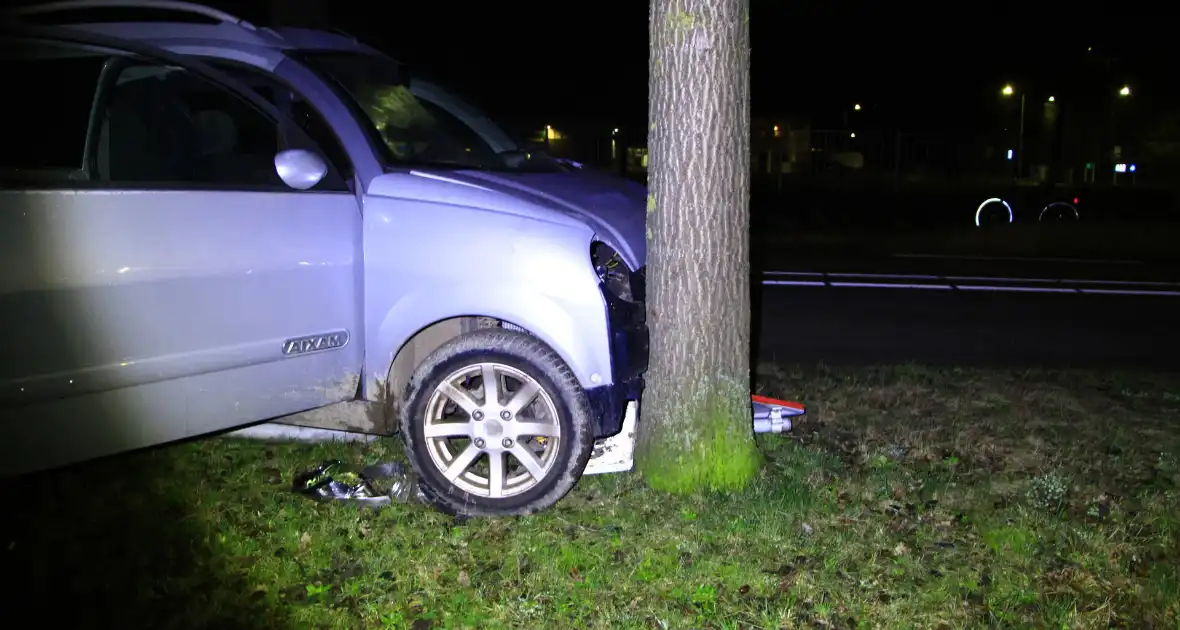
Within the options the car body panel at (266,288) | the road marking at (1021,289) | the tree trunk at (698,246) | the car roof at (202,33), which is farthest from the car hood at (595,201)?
the road marking at (1021,289)

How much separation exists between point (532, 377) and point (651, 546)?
844 millimetres

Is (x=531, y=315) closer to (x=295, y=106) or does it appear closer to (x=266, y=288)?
(x=266, y=288)

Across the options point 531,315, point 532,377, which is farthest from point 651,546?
point 531,315

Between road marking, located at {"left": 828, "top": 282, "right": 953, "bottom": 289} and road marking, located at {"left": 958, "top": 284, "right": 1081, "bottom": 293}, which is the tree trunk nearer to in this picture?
road marking, located at {"left": 828, "top": 282, "right": 953, "bottom": 289}

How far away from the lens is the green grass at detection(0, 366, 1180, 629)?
374 centimetres

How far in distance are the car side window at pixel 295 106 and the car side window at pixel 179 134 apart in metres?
0.12

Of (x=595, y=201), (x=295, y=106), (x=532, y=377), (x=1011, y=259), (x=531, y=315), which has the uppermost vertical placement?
(x=295, y=106)

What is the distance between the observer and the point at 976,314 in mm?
9711

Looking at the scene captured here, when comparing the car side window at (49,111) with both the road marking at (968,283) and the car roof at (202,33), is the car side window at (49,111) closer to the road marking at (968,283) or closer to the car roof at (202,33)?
the car roof at (202,33)

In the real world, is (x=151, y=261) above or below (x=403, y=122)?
below

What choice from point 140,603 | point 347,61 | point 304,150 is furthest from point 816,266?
point 140,603

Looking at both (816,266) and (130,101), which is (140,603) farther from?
(816,266)

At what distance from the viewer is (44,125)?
15.4 feet

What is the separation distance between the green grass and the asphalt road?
2.55 m
